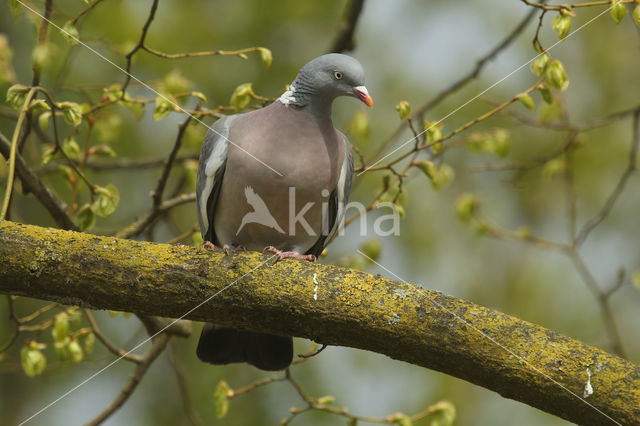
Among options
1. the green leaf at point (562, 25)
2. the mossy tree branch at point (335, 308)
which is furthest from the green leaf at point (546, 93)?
the mossy tree branch at point (335, 308)

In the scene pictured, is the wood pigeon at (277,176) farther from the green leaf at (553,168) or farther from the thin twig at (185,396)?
the green leaf at (553,168)

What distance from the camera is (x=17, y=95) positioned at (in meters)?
3.60

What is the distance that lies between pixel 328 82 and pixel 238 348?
138 cm

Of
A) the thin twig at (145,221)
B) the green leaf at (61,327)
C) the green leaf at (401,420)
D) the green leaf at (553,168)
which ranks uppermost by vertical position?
the green leaf at (553,168)

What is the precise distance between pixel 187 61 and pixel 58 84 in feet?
11.4

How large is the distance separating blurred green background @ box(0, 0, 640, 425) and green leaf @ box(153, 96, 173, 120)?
10.7 ft

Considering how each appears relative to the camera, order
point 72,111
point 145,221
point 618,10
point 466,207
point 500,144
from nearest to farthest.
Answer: point 618,10 < point 72,111 < point 145,221 < point 500,144 < point 466,207

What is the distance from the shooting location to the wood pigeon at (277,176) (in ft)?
13.1

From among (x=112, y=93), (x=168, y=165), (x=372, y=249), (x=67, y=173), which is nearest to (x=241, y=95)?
(x=168, y=165)

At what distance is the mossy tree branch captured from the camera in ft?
9.52

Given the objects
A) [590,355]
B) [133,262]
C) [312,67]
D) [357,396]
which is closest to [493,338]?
[590,355]

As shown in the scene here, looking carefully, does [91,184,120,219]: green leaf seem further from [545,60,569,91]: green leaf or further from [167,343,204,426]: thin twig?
[545,60,569,91]: green leaf

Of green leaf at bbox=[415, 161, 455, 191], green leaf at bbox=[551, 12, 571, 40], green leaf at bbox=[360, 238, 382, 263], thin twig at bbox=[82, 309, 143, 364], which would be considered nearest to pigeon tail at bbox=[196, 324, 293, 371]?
thin twig at bbox=[82, 309, 143, 364]

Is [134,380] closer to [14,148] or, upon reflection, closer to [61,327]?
[61,327]
